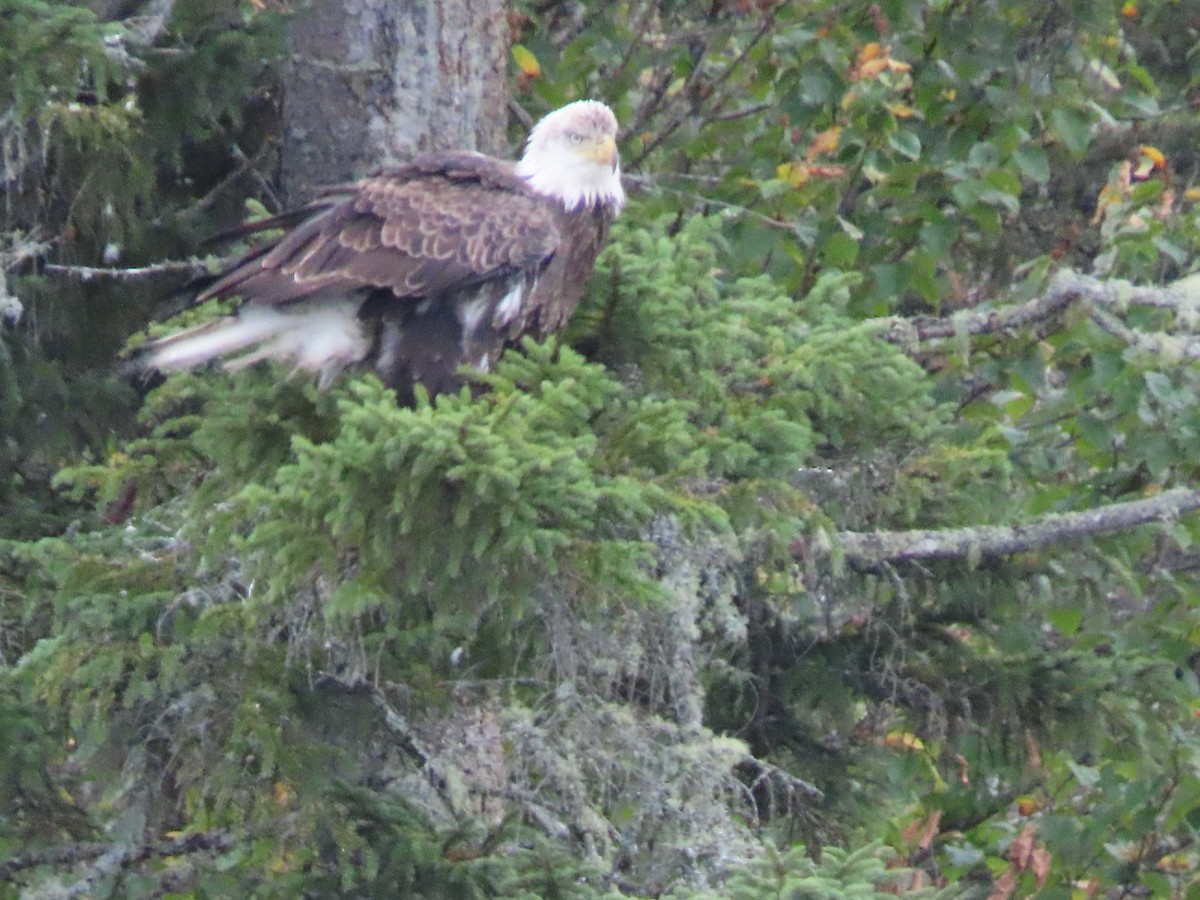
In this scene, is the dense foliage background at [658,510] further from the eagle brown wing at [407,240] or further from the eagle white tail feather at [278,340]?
the eagle brown wing at [407,240]

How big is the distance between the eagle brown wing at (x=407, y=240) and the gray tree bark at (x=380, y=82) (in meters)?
0.45

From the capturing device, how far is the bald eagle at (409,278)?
471 centimetres

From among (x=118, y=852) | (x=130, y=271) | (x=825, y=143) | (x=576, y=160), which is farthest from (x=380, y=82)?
(x=118, y=852)

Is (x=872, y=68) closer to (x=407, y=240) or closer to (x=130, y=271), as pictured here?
(x=407, y=240)

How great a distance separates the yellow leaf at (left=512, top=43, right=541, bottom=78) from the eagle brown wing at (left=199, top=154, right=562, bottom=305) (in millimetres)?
1125

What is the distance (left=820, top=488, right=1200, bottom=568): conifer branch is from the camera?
4.75 meters

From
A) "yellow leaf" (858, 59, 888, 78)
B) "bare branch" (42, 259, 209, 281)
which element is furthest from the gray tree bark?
"yellow leaf" (858, 59, 888, 78)

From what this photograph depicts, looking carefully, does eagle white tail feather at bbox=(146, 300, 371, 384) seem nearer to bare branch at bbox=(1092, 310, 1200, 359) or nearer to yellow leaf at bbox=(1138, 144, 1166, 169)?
bare branch at bbox=(1092, 310, 1200, 359)

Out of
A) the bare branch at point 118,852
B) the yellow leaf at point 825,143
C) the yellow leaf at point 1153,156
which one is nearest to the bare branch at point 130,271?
the bare branch at point 118,852

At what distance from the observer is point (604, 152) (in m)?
5.22

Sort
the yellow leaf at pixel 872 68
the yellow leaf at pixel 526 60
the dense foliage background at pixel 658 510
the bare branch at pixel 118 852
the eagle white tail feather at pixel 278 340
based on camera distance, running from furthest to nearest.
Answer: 1. the yellow leaf at pixel 526 60
2. the yellow leaf at pixel 872 68
3. the bare branch at pixel 118 852
4. the eagle white tail feather at pixel 278 340
5. the dense foliage background at pixel 658 510

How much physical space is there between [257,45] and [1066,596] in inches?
112

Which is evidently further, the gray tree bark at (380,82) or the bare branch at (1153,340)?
the gray tree bark at (380,82)

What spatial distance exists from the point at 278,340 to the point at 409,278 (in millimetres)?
365
